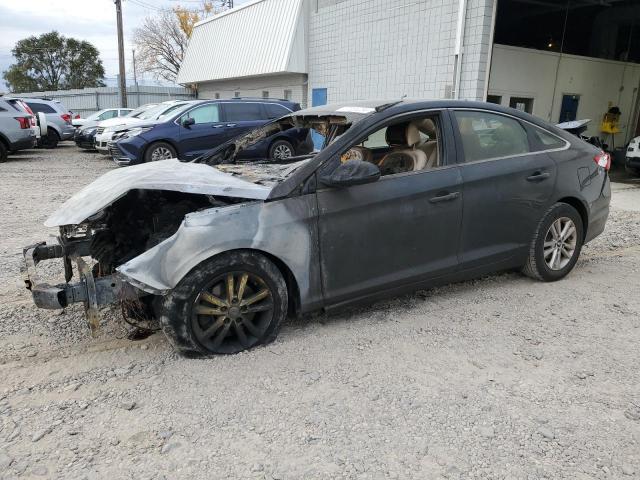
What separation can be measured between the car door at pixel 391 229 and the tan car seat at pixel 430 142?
5 cm

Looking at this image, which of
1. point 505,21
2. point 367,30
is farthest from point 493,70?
point 367,30

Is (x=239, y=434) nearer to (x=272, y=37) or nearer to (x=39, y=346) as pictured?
(x=39, y=346)

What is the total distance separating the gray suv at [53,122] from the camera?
19531 millimetres

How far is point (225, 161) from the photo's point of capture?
487cm

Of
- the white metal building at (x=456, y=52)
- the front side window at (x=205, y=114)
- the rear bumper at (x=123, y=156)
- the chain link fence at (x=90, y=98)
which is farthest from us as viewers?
the chain link fence at (x=90, y=98)

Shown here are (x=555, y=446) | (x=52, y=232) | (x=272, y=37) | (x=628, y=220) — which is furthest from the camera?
(x=272, y=37)

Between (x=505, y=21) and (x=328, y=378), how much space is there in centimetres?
1364

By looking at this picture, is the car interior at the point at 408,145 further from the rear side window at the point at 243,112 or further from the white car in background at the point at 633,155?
the white car in background at the point at 633,155

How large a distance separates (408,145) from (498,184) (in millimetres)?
788

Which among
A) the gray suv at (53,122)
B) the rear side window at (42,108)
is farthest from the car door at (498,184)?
the rear side window at (42,108)

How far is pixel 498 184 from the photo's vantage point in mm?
4230

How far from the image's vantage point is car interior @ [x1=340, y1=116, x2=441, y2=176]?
4.09 metres

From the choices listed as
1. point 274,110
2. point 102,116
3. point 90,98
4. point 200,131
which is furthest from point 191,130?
point 90,98

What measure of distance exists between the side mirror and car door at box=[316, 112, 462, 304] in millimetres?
92
